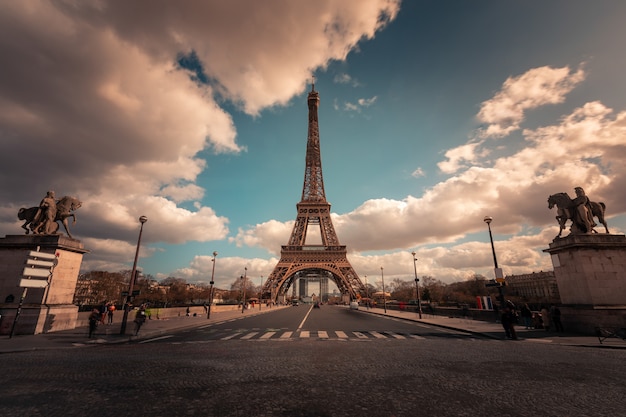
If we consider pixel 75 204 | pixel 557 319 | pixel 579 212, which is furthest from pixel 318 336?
pixel 75 204

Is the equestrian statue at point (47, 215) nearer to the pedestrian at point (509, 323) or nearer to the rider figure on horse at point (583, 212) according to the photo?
the pedestrian at point (509, 323)

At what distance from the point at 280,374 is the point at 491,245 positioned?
55.3 feet

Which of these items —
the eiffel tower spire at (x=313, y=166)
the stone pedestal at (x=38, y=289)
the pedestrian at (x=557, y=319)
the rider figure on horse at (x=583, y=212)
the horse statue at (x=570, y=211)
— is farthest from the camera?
the eiffel tower spire at (x=313, y=166)

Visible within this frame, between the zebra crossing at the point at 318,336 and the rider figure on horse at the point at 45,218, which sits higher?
the rider figure on horse at the point at 45,218

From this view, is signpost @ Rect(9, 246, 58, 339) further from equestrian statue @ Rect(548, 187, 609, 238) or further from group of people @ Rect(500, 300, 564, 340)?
equestrian statue @ Rect(548, 187, 609, 238)

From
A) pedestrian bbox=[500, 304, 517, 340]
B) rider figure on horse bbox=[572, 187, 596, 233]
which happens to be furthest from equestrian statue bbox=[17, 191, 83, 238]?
rider figure on horse bbox=[572, 187, 596, 233]

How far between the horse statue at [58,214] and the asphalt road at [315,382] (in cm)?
966

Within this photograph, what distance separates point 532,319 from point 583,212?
7461mm

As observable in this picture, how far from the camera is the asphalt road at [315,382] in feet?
16.1

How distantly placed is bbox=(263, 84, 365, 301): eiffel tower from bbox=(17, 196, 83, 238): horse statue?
54.0 metres

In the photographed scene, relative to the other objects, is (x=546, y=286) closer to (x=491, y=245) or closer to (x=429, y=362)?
(x=491, y=245)

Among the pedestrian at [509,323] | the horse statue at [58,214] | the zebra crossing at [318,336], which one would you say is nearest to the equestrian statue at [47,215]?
the horse statue at [58,214]

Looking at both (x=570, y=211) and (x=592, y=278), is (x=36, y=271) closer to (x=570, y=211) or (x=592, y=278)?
(x=592, y=278)

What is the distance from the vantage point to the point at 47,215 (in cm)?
1697
